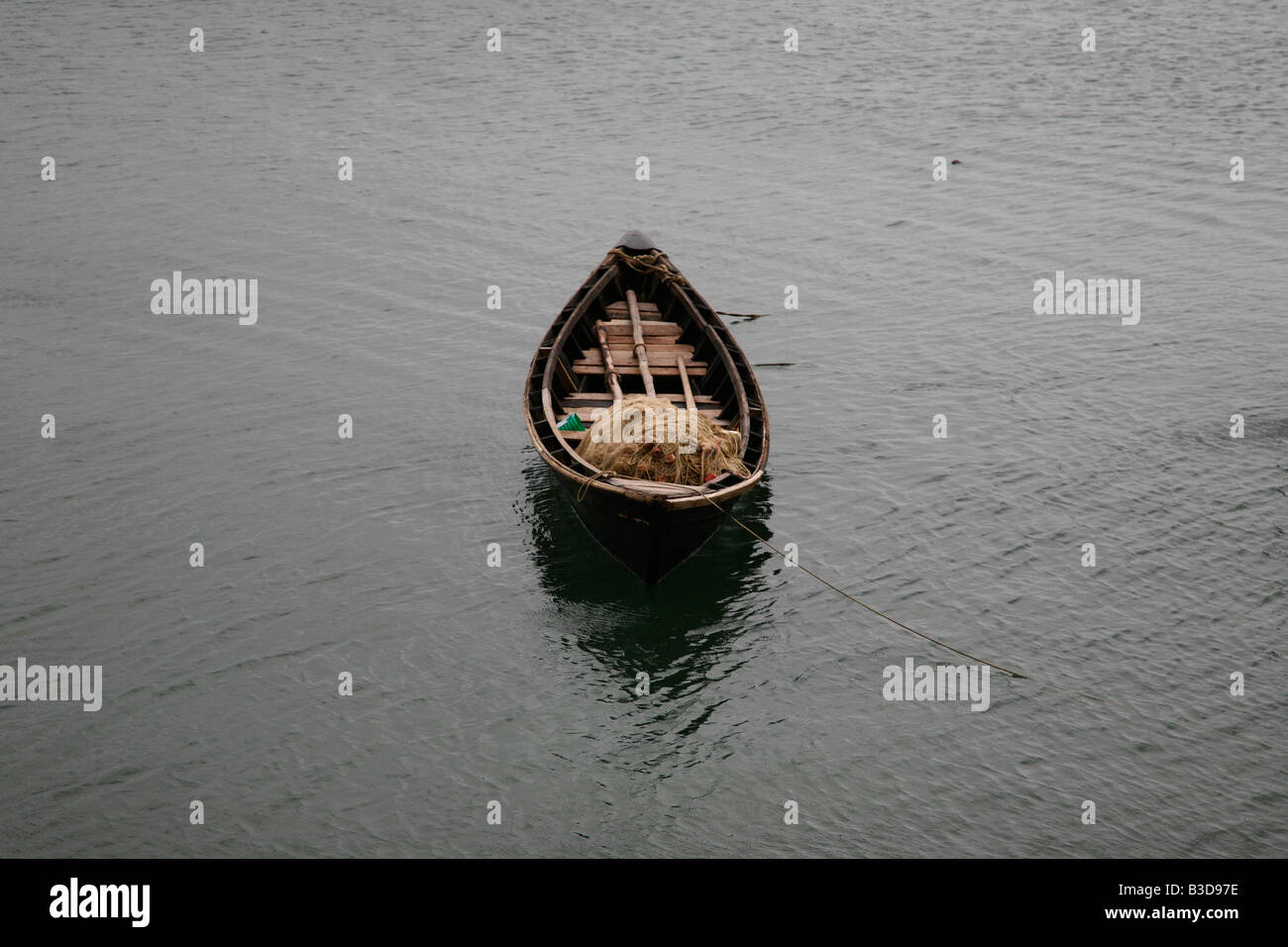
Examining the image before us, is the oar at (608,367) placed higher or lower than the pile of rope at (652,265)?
lower

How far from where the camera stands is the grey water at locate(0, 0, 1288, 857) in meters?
14.3

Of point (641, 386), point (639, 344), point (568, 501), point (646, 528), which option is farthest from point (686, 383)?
point (646, 528)

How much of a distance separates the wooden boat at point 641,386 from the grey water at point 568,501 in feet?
4.04

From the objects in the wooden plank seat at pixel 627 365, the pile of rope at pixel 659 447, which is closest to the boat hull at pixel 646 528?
the pile of rope at pixel 659 447

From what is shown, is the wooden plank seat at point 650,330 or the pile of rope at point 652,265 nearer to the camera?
the wooden plank seat at point 650,330

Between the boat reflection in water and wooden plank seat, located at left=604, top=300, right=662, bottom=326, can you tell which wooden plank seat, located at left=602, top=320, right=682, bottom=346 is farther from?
the boat reflection in water

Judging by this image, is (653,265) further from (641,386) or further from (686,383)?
(686,383)

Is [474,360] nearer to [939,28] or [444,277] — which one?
[444,277]

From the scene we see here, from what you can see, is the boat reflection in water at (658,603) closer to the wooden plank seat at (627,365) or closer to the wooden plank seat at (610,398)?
the wooden plank seat at (610,398)

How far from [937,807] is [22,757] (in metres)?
10.7

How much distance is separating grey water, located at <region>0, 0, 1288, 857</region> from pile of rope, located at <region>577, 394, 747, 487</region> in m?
1.71

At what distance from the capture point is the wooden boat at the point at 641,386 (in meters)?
16.7

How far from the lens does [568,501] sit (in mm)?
19781

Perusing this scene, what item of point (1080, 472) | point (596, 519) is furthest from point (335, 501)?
point (1080, 472)
